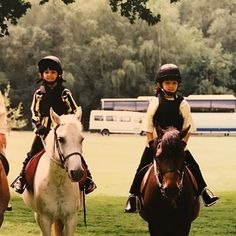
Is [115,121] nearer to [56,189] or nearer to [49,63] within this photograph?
[49,63]

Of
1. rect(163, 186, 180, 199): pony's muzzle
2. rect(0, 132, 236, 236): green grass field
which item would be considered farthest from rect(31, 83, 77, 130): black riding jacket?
rect(0, 132, 236, 236): green grass field

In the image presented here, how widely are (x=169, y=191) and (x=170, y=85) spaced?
1.89 metres

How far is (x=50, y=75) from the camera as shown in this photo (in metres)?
8.76

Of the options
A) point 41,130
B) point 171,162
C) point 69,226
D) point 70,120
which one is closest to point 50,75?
point 41,130

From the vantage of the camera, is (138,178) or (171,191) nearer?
(171,191)

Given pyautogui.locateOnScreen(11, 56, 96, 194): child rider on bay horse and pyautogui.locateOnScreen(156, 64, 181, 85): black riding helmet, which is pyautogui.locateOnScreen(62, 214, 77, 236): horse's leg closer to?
pyautogui.locateOnScreen(11, 56, 96, 194): child rider on bay horse

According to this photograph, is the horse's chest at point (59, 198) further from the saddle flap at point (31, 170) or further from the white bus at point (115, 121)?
the white bus at point (115, 121)

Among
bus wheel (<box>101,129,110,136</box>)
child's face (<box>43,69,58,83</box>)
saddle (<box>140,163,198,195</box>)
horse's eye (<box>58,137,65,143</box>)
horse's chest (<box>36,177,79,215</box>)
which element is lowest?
bus wheel (<box>101,129,110,136</box>)

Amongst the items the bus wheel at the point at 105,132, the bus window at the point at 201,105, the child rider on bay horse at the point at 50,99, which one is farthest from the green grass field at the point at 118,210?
the bus wheel at the point at 105,132

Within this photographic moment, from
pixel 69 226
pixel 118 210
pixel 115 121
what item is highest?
pixel 69 226

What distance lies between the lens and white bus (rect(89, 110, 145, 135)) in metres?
67.9

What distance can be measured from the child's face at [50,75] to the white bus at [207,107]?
187 ft

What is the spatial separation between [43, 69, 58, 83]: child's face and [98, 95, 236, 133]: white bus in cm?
5700

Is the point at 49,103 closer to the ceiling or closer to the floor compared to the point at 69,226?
closer to the ceiling
